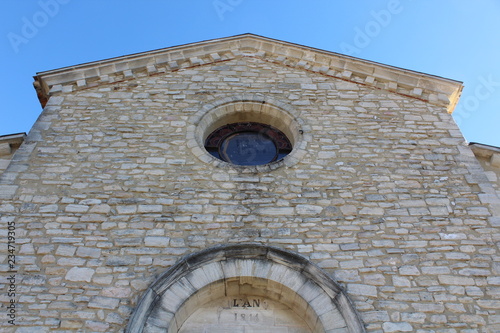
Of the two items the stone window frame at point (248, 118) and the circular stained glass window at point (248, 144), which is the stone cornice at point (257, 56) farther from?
the circular stained glass window at point (248, 144)

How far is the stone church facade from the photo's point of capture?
16.1 ft

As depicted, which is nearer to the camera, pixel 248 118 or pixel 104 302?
pixel 104 302

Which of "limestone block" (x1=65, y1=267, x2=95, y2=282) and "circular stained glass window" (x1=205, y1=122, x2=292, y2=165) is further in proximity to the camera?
"circular stained glass window" (x1=205, y1=122, x2=292, y2=165)

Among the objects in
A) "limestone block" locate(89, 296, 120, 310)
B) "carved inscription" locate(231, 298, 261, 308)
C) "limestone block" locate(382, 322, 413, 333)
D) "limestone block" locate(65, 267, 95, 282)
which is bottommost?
"limestone block" locate(382, 322, 413, 333)

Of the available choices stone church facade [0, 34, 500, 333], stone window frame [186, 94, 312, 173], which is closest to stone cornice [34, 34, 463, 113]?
stone church facade [0, 34, 500, 333]

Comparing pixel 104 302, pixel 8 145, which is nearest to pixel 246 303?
pixel 104 302

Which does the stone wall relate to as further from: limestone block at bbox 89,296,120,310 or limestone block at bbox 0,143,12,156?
limestone block at bbox 89,296,120,310

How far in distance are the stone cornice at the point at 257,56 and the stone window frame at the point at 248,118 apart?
112 centimetres

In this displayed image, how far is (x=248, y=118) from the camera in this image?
7.41 m

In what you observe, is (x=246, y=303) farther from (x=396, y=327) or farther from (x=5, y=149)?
(x=5, y=149)

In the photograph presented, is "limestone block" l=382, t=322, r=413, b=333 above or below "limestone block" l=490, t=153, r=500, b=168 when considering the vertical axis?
below

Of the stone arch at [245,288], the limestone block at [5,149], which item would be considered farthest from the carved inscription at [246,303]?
the limestone block at [5,149]

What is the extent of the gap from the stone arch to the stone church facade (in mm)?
15

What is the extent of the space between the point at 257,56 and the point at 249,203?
3311mm
